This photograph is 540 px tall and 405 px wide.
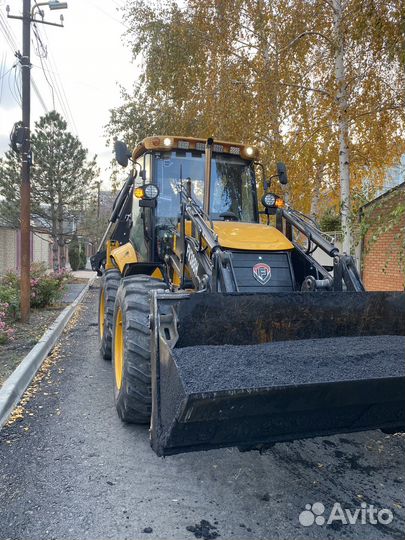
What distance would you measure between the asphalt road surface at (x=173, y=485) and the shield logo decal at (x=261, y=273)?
1.49 meters

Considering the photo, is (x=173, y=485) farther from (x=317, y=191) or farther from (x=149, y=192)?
(x=317, y=191)

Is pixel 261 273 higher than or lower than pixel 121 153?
lower

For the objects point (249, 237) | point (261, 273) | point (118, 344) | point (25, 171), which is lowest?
point (118, 344)

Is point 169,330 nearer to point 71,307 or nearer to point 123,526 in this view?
point 123,526

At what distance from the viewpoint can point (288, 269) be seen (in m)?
4.47

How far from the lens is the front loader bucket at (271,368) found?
8.17ft

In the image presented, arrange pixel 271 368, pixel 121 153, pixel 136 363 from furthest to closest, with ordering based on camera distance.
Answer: pixel 121 153 → pixel 136 363 → pixel 271 368

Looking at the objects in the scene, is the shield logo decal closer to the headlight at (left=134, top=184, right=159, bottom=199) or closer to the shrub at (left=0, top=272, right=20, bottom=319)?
the headlight at (left=134, top=184, right=159, bottom=199)

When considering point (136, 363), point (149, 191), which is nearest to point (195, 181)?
point (149, 191)

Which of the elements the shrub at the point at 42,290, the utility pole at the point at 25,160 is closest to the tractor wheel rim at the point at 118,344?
the utility pole at the point at 25,160

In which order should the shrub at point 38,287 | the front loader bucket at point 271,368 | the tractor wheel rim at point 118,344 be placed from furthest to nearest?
1. the shrub at point 38,287
2. the tractor wheel rim at point 118,344
3. the front loader bucket at point 271,368

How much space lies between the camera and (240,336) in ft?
10.2

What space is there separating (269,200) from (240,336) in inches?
107

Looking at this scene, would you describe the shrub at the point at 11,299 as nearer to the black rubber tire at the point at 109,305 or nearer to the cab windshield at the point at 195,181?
the black rubber tire at the point at 109,305
